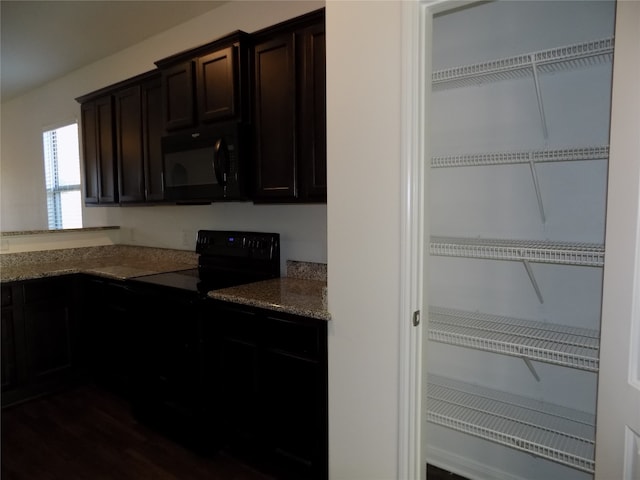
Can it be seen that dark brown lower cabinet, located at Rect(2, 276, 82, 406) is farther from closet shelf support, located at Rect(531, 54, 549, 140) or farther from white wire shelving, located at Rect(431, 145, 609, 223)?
closet shelf support, located at Rect(531, 54, 549, 140)

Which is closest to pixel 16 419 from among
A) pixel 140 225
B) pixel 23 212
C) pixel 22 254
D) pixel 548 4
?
pixel 22 254

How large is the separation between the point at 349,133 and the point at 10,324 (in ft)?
9.00

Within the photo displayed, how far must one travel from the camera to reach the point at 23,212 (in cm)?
505

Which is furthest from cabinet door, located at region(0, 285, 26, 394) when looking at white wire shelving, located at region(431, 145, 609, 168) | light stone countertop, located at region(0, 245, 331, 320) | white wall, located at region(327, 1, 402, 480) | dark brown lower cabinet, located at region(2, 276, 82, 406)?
white wire shelving, located at region(431, 145, 609, 168)

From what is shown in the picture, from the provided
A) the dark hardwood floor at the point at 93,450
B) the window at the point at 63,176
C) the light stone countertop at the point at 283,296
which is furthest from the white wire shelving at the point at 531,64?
the window at the point at 63,176

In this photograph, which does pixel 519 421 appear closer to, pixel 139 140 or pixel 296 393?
pixel 296 393

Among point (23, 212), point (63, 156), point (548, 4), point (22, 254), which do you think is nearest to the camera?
point (548, 4)

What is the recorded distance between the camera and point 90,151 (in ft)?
10.9

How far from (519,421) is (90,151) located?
11.9ft

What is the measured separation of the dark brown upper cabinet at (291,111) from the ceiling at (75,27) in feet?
3.51

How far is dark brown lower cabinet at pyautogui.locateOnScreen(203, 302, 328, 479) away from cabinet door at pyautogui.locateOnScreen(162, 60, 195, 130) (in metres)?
1.20

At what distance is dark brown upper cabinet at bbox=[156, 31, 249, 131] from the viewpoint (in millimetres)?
2146

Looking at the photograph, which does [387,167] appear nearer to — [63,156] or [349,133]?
[349,133]

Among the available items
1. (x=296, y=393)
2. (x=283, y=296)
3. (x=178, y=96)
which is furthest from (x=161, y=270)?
(x=296, y=393)
